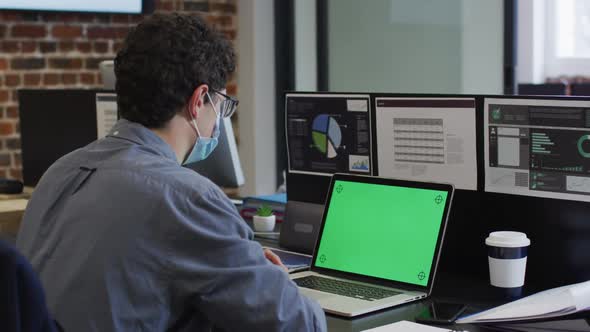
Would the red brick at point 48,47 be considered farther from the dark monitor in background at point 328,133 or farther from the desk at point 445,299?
the desk at point 445,299

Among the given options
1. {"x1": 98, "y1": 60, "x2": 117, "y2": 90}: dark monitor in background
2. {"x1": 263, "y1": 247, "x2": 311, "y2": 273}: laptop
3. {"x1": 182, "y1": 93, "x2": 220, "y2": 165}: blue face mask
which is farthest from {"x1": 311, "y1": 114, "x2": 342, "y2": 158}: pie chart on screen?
{"x1": 98, "y1": 60, "x2": 117, "y2": 90}: dark monitor in background

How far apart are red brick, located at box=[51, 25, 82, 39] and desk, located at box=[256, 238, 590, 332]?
300 cm

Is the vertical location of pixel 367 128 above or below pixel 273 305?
above

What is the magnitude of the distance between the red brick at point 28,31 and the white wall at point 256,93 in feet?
3.97

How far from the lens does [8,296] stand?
130cm

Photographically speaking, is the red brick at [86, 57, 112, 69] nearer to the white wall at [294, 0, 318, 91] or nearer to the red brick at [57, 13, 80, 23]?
the red brick at [57, 13, 80, 23]

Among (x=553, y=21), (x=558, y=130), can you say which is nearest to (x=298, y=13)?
(x=553, y=21)

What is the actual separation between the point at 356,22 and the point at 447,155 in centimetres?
287

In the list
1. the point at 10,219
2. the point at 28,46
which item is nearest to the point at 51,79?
the point at 28,46

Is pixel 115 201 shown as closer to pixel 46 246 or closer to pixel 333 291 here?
pixel 46 246

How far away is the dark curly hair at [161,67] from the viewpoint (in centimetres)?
163

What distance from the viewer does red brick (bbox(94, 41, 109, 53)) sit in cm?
474

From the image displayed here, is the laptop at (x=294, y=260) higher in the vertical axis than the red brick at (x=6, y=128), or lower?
lower

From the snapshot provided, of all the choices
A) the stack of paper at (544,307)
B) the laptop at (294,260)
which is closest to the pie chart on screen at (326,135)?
the laptop at (294,260)
